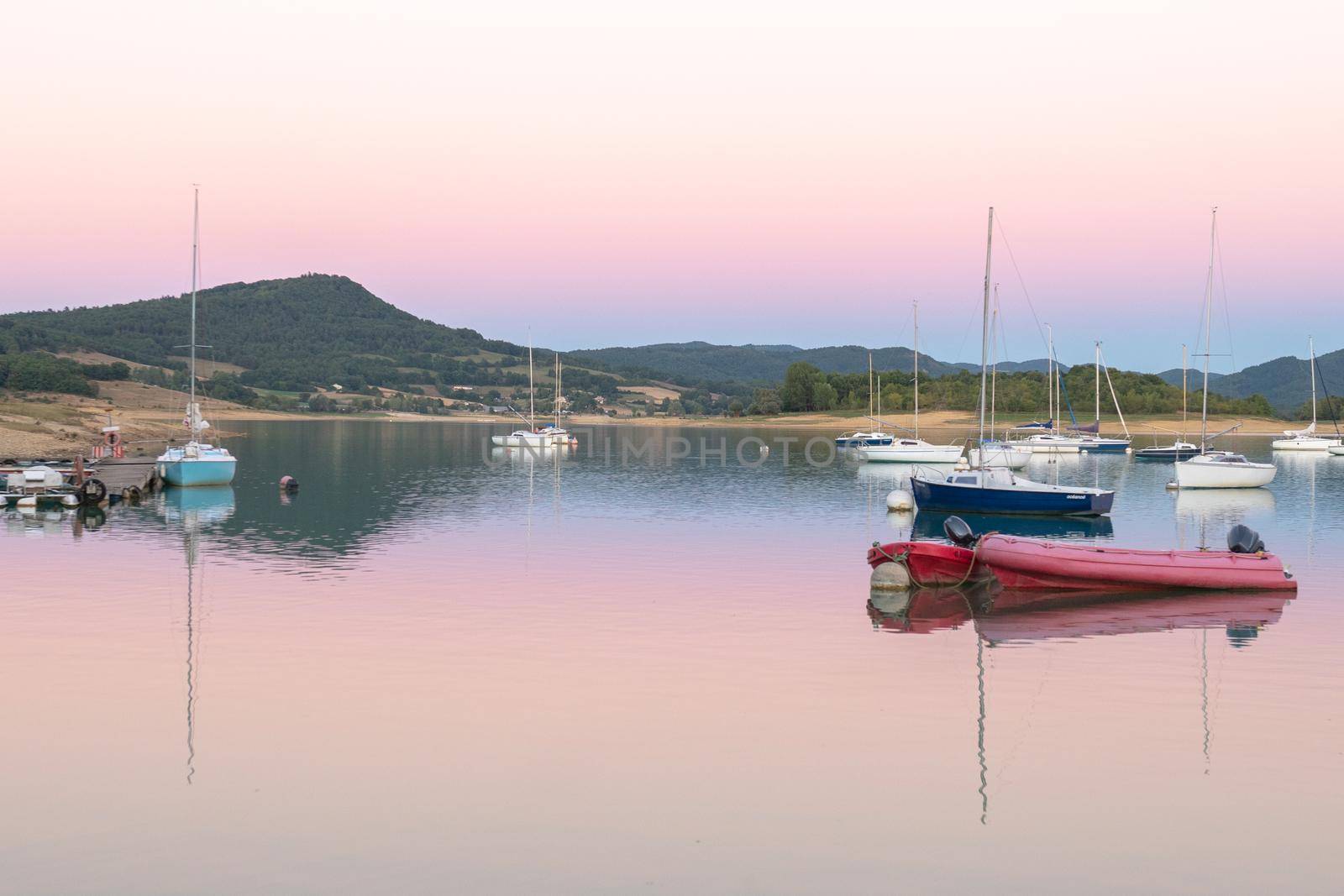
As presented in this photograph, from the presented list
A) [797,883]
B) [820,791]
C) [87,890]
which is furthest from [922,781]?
[87,890]

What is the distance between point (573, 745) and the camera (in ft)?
53.3

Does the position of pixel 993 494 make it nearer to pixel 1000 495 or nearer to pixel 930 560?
pixel 1000 495

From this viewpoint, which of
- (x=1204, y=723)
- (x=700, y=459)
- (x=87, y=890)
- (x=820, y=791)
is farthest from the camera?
(x=700, y=459)

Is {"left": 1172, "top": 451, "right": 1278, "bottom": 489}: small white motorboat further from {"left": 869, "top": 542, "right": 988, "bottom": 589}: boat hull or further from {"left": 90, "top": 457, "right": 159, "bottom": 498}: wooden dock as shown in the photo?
{"left": 90, "top": 457, "right": 159, "bottom": 498}: wooden dock

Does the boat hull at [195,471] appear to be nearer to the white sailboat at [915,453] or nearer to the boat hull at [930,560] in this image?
the boat hull at [930,560]

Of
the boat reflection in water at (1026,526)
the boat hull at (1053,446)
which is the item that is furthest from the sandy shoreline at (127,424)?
the boat reflection in water at (1026,526)

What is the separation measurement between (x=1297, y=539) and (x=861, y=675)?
3084 cm

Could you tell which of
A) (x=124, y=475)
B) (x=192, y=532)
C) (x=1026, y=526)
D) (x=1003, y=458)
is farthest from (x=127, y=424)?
(x=1026, y=526)

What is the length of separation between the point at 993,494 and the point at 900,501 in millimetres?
4384

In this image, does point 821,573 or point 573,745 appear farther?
point 821,573

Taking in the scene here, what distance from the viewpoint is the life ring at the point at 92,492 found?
167ft

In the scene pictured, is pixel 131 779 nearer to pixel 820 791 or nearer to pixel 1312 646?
pixel 820 791

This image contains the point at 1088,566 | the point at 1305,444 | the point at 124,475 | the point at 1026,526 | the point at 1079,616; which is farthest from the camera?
the point at 1305,444

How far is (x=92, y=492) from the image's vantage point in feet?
169
